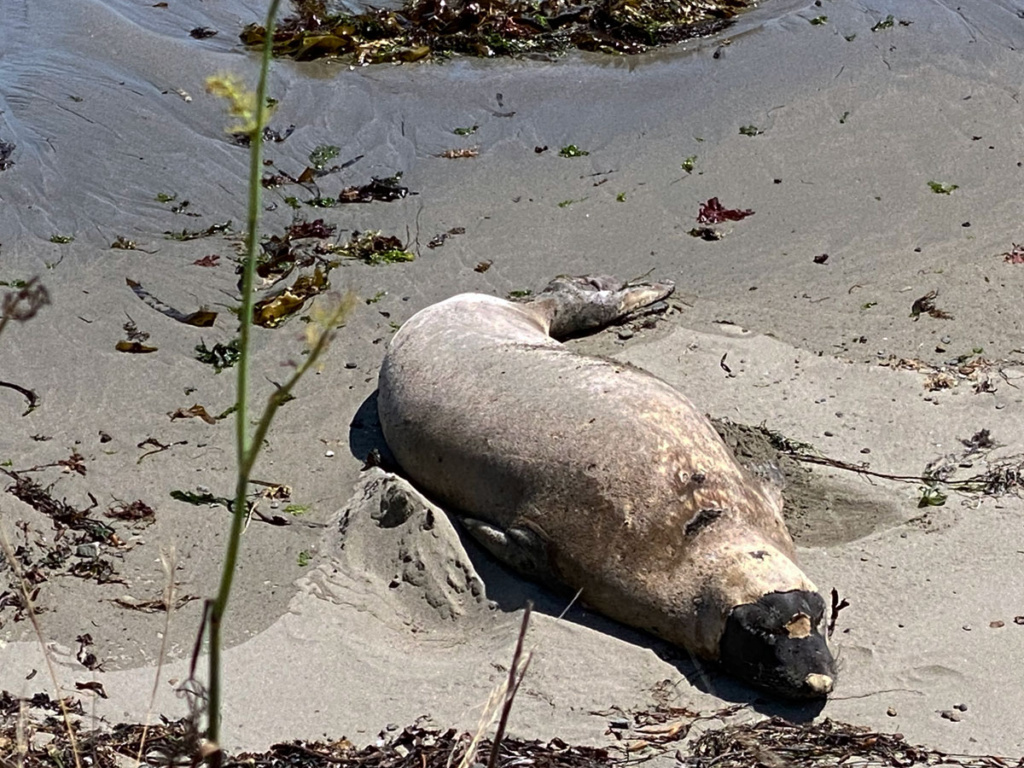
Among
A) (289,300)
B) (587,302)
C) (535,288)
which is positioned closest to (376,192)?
(289,300)

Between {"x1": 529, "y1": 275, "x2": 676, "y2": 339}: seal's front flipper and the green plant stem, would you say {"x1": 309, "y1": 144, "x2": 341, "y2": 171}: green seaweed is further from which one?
the green plant stem

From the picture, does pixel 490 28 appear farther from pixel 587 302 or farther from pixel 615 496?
pixel 615 496

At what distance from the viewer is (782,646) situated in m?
3.80

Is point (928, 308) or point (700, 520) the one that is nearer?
point (700, 520)

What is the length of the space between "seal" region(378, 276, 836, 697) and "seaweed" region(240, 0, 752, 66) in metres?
4.40

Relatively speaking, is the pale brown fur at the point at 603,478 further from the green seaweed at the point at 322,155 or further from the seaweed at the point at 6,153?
the seaweed at the point at 6,153

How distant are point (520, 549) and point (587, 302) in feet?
6.49

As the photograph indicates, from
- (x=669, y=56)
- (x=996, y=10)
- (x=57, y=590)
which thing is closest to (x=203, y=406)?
(x=57, y=590)

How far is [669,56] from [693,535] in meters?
5.50

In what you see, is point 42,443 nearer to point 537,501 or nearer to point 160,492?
point 160,492

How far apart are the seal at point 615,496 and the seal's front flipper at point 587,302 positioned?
0.77m

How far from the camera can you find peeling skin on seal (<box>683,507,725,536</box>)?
14.0ft

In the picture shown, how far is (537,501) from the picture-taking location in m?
4.52

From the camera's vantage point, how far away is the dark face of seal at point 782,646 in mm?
3752
